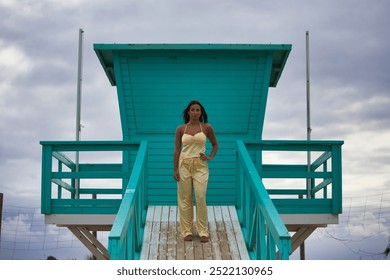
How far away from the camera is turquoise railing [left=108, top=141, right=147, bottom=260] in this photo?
247 inches

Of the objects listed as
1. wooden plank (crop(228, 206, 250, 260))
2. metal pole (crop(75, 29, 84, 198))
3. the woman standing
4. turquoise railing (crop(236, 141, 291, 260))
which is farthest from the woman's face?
metal pole (crop(75, 29, 84, 198))

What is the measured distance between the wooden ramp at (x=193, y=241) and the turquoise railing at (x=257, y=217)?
145 millimetres

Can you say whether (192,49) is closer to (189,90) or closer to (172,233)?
(189,90)

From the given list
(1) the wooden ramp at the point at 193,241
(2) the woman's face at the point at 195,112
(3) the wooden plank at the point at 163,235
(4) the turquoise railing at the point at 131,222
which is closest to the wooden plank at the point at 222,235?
(1) the wooden ramp at the point at 193,241

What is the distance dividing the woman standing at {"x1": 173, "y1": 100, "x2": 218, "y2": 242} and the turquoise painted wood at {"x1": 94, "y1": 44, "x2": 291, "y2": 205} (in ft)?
11.1

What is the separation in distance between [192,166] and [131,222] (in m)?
1.01

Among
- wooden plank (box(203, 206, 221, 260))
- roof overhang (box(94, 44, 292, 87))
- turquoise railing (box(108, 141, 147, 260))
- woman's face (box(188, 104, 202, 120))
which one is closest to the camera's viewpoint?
turquoise railing (box(108, 141, 147, 260))

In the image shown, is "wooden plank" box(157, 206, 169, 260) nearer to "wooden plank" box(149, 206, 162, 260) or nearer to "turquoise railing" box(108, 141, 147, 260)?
"wooden plank" box(149, 206, 162, 260)

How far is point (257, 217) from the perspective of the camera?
7.68m

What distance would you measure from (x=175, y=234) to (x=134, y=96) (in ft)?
12.6

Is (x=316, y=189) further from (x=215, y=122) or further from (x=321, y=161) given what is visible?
(x=215, y=122)

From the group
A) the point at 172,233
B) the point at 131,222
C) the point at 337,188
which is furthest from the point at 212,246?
the point at 337,188
